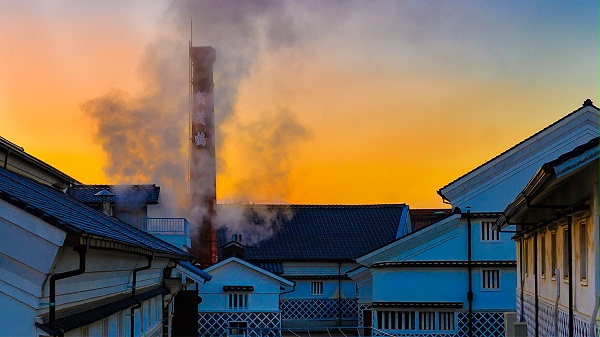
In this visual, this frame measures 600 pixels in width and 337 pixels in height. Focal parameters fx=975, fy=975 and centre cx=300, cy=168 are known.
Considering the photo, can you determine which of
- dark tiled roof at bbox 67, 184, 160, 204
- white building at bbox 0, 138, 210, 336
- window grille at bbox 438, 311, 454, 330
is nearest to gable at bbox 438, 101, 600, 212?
window grille at bbox 438, 311, 454, 330

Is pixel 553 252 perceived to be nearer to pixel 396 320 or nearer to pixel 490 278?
pixel 396 320

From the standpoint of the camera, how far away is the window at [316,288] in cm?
6550

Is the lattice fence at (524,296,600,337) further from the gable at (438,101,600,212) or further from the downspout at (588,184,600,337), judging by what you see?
the gable at (438,101,600,212)

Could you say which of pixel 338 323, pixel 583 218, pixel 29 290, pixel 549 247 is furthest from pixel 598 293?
pixel 338 323

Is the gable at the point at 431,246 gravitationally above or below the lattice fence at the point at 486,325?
above

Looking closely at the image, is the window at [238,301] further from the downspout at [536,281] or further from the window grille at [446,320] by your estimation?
the downspout at [536,281]

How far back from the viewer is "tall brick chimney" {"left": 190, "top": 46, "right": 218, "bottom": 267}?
5912 centimetres

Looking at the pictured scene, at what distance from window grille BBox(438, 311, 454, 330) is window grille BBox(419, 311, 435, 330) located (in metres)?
0.30

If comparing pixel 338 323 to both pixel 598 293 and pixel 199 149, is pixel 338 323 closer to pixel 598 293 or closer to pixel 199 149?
pixel 199 149

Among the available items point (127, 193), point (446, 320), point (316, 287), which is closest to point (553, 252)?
point (446, 320)

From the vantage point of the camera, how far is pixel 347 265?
6744cm

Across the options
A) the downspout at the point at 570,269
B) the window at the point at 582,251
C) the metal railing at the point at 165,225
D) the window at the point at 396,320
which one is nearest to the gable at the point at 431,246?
the window at the point at 396,320

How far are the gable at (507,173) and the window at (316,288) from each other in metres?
26.4

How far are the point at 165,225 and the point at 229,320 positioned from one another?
11.3 metres
